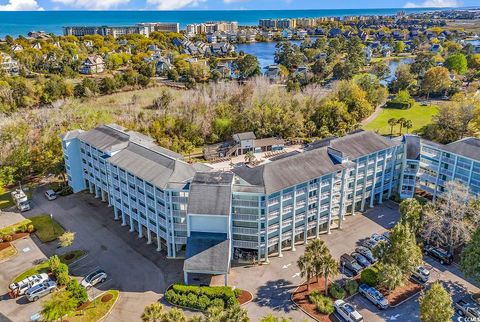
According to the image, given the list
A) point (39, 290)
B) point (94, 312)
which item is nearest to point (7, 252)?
point (39, 290)

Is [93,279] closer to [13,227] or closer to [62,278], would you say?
[62,278]

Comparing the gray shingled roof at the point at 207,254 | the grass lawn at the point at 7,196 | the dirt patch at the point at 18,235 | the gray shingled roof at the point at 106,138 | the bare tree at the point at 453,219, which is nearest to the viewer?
the gray shingled roof at the point at 207,254

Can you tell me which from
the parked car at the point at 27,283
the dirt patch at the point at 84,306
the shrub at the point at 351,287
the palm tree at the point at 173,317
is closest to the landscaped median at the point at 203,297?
the palm tree at the point at 173,317

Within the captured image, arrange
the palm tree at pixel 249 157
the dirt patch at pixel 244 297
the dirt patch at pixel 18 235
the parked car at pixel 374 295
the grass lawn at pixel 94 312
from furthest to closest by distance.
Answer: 1. the palm tree at pixel 249 157
2. the dirt patch at pixel 18 235
3. the dirt patch at pixel 244 297
4. the parked car at pixel 374 295
5. the grass lawn at pixel 94 312

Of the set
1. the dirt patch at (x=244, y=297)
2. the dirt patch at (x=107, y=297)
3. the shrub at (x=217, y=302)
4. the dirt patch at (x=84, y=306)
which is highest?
the shrub at (x=217, y=302)

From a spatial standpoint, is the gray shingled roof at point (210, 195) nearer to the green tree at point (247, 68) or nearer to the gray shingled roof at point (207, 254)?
the gray shingled roof at point (207, 254)

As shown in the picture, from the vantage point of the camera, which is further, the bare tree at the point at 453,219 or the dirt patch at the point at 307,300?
the bare tree at the point at 453,219

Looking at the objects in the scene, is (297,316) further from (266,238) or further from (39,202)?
(39,202)

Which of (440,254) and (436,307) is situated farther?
(440,254)
